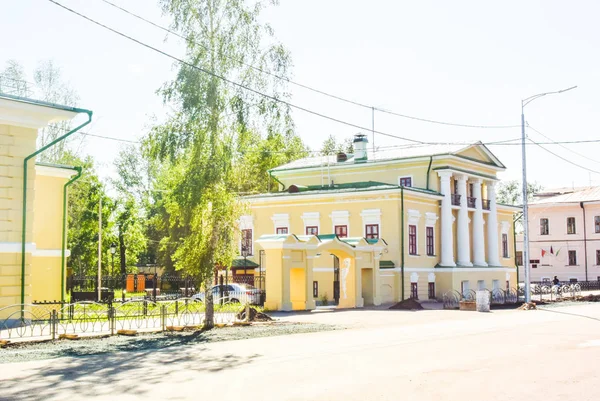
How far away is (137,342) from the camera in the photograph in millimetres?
17734

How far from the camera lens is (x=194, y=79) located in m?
21.3

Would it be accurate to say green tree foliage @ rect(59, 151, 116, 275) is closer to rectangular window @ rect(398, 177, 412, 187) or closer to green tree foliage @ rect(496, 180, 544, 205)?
rectangular window @ rect(398, 177, 412, 187)

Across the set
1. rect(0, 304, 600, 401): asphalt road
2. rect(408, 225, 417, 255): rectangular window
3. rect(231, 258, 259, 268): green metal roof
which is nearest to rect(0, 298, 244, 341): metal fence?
rect(0, 304, 600, 401): asphalt road

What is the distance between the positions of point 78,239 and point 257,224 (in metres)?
17.4

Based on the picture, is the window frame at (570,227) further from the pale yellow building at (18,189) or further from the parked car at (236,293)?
the pale yellow building at (18,189)

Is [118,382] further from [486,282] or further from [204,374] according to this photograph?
[486,282]

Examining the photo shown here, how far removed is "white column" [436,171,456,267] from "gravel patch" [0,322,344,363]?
20.5m

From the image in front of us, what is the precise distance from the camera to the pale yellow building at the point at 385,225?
33969mm

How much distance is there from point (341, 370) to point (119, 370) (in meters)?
4.05

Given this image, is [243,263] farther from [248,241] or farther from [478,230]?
[478,230]

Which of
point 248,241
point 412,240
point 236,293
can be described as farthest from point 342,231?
point 236,293

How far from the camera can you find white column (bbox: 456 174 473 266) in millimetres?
44062

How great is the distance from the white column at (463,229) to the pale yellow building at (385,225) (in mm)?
61

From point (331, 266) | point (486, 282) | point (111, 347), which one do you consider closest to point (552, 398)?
point (111, 347)
